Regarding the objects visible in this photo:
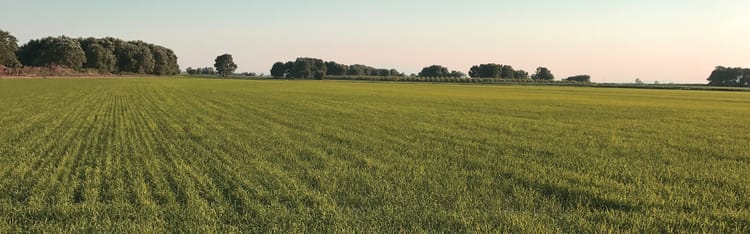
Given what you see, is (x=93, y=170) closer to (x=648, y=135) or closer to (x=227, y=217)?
(x=227, y=217)

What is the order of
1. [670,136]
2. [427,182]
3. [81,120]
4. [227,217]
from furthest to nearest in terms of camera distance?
[81,120] → [670,136] → [427,182] → [227,217]

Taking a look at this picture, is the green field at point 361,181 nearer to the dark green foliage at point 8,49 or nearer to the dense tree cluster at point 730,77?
the dark green foliage at point 8,49

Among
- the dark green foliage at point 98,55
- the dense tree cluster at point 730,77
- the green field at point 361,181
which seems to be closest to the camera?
the green field at point 361,181

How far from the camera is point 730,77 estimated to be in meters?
163

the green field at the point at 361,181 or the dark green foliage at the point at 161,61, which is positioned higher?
the dark green foliage at the point at 161,61

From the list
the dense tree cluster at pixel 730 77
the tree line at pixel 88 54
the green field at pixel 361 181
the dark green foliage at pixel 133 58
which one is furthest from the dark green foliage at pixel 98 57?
the dense tree cluster at pixel 730 77

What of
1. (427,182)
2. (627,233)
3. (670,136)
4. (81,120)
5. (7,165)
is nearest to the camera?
(627,233)

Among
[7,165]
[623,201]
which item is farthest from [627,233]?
[7,165]

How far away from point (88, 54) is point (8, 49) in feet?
55.3

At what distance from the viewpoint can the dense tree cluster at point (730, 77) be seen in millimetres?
156738

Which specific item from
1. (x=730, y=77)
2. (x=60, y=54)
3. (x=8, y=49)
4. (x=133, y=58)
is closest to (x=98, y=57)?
(x=60, y=54)

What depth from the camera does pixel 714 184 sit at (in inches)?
328

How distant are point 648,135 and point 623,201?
1024 centimetres

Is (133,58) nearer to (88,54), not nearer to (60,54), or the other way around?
(88,54)
